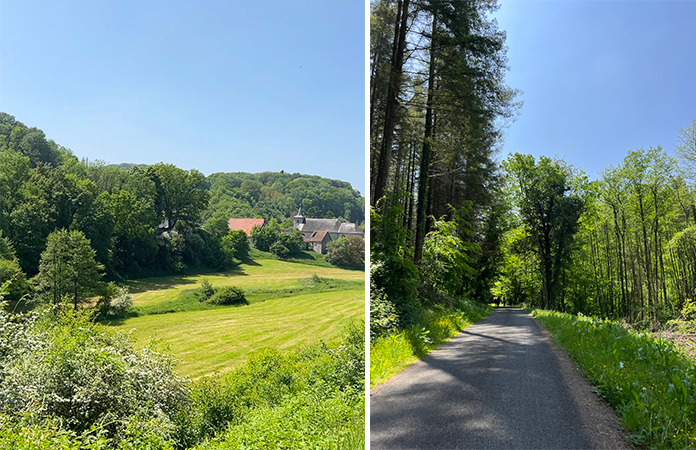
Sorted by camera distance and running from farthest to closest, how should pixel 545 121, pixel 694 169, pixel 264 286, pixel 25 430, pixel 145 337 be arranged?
1. pixel 545 121
2. pixel 694 169
3. pixel 264 286
4. pixel 145 337
5. pixel 25 430

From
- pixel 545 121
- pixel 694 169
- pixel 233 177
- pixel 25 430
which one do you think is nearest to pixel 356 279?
pixel 233 177

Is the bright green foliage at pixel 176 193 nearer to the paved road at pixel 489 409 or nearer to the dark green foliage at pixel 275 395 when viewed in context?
the dark green foliage at pixel 275 395

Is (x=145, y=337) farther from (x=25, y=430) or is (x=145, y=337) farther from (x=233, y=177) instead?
(x=233, y=177)

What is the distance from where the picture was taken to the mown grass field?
3848mm

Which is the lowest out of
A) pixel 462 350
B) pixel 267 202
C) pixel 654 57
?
pixel 462 350

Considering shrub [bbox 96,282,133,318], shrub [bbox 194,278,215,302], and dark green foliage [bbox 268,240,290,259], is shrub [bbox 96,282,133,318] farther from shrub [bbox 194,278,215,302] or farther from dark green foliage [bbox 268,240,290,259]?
dark green foliage [bbox 268,240,290,259]

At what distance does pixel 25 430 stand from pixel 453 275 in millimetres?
8663

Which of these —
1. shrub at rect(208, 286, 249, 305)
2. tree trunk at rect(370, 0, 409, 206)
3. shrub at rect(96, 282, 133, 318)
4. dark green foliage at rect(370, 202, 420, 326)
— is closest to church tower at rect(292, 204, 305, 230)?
shrub at rect(208, 286, 249, 305)

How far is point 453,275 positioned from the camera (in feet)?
32.9

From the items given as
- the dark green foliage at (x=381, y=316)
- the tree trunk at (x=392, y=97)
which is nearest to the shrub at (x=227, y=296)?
the dark green foliage at (x=381, y=316)

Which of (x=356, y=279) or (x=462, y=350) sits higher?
(x=356, y=279)

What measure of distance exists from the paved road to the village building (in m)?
1.51

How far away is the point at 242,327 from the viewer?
450cm

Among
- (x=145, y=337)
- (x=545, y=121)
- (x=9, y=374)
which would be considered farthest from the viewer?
(x=545, y=121)
